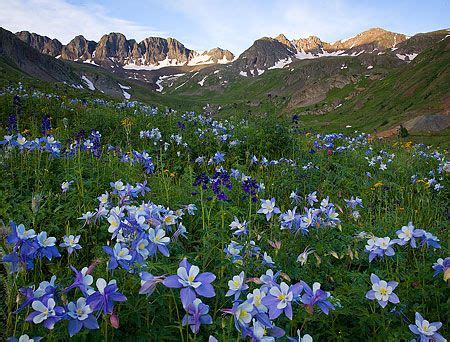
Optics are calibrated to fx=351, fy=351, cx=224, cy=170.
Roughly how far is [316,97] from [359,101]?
3718cm

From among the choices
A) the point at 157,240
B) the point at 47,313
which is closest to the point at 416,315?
the point at 157,240

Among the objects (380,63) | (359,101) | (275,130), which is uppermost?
(380,63)

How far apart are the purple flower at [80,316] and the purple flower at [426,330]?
1.85 metres

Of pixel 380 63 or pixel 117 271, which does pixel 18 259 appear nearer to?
pixel 117 271

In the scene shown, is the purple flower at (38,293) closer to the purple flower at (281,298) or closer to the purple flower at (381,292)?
the purple flower at (281,298)

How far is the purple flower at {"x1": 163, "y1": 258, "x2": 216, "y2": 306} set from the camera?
1619 mm

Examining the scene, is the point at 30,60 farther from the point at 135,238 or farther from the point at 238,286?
the point at 238,286

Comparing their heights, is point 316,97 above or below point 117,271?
above

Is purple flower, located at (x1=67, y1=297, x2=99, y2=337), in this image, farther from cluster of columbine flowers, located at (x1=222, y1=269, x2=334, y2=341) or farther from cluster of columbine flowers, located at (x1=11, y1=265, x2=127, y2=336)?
cluster of columbine flowers, located at (x1=222, y1=269, x2=334, y2=341)

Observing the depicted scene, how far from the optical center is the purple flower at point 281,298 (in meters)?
1.77

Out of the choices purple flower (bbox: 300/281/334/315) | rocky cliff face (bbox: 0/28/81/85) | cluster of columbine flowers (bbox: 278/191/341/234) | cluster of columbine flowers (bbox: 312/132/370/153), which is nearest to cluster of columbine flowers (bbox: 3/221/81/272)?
purple flower (bbox: 300/281/334/315)

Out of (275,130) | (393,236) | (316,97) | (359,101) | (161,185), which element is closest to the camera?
(393,236)

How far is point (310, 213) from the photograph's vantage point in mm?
3473

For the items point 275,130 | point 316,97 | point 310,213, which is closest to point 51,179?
point 310,213
